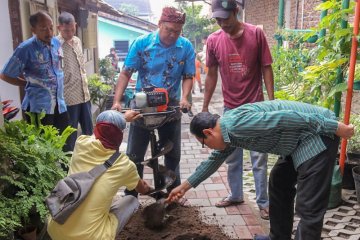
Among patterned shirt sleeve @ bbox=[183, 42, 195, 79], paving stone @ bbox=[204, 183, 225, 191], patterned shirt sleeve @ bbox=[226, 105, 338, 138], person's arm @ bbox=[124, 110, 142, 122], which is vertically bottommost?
paving stone @ bbox=[204, 183, 225, 191]

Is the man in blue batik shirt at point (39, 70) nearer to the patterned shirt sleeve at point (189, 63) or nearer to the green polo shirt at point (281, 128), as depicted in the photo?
the patterned shirt sleeve at point (189, 63)

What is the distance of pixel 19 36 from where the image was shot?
15.4 feet

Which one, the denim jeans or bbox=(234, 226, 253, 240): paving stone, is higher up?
the denim jeans

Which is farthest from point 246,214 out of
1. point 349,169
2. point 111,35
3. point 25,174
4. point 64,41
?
point 111,35

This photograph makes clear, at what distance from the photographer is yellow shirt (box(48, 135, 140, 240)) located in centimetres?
235

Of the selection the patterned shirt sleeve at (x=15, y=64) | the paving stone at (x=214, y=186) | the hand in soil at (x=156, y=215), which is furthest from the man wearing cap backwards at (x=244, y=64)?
the patterned shirt sleeve at (x=15, y=64)

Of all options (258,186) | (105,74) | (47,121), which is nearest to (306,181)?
(258,186)

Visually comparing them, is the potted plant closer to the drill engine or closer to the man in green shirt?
the drill engine

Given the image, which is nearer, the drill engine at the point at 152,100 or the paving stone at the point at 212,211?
the drill engine at the point at 152,100

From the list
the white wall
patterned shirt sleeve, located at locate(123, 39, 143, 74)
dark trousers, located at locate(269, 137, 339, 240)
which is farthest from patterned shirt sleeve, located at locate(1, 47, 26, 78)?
dark trousers, located at locate(269, 137, 339, 240)

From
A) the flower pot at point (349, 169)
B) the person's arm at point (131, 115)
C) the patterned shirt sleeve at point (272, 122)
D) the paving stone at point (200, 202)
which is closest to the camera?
the patterned shirt sleeve at point (272, 122)

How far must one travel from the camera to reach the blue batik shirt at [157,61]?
355cm

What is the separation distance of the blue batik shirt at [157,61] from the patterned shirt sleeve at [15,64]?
1.15 metres

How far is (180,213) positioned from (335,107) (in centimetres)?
200
